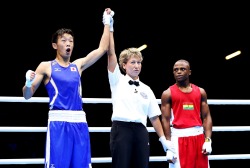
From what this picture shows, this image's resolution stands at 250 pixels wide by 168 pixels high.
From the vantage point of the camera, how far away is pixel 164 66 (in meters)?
13.8

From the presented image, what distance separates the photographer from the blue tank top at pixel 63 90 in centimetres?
349

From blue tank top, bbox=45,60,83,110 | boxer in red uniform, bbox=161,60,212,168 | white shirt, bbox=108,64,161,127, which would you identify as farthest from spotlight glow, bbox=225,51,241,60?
blue tank top, bbox=45,60,83,110

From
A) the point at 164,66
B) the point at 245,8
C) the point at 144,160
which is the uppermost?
the point at 245,8

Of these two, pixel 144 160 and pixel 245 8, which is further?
pixel 245 8

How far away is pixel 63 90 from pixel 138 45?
9.54 meters

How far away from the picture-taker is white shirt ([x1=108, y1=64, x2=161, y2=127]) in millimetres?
3773

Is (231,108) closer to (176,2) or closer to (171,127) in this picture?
(176,2)

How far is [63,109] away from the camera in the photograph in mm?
3473

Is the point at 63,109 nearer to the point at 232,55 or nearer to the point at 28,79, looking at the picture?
the point at 28,79

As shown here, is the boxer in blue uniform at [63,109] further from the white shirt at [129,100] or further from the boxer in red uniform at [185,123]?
the boxer in red uniform at [185,123]

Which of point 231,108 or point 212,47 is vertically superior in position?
point 212,47

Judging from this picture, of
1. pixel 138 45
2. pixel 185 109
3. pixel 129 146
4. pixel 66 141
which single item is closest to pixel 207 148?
pixel 185 109

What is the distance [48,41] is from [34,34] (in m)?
0.45

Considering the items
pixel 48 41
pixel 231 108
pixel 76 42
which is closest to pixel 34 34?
pixel 48 41
